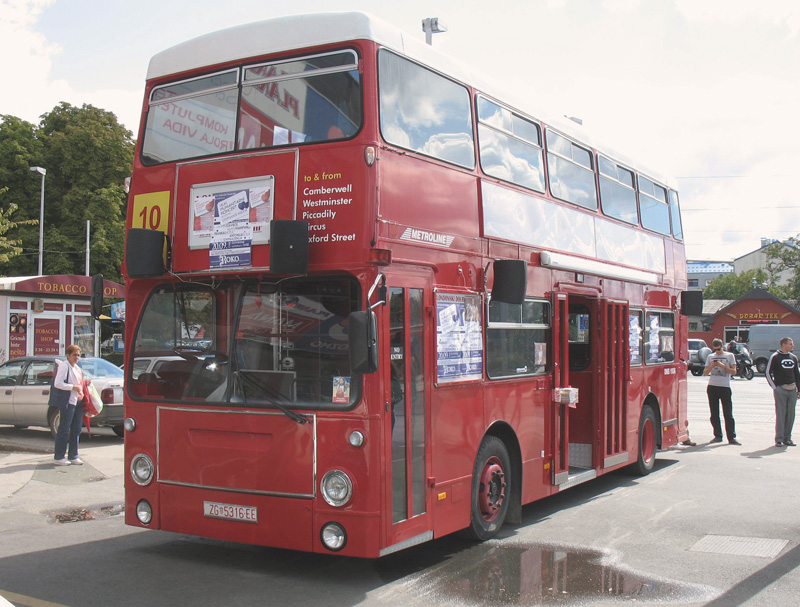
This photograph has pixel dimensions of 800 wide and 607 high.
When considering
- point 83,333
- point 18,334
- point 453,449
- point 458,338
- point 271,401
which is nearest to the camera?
point 271,401

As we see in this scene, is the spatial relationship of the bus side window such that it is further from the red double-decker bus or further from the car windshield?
the car windshield

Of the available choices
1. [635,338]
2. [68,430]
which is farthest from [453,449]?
[68,430]

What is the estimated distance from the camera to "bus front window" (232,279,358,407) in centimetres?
640

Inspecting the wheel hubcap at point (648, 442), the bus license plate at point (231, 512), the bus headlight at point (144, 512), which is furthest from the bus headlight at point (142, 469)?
the wheel hubcap at point (648, 442)

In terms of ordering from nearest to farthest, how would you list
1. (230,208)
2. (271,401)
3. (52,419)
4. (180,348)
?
(271,401) < (230,208) < (180,348) < (52,419)

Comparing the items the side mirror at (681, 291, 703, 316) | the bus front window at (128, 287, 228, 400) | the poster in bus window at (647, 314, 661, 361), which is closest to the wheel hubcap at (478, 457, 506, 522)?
the bus front window at (128, 287, 228, 400)

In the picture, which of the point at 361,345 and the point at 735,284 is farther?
the point at 735,284

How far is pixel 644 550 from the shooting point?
25.4 ft

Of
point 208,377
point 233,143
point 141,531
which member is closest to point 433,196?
point 233,143

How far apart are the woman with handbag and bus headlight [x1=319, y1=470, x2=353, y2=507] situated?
750cm

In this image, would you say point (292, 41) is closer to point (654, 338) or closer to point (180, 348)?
point (180, 348)

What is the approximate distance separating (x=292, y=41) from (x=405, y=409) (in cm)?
307

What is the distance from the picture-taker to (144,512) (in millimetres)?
7070

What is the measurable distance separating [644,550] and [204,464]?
159 inches
